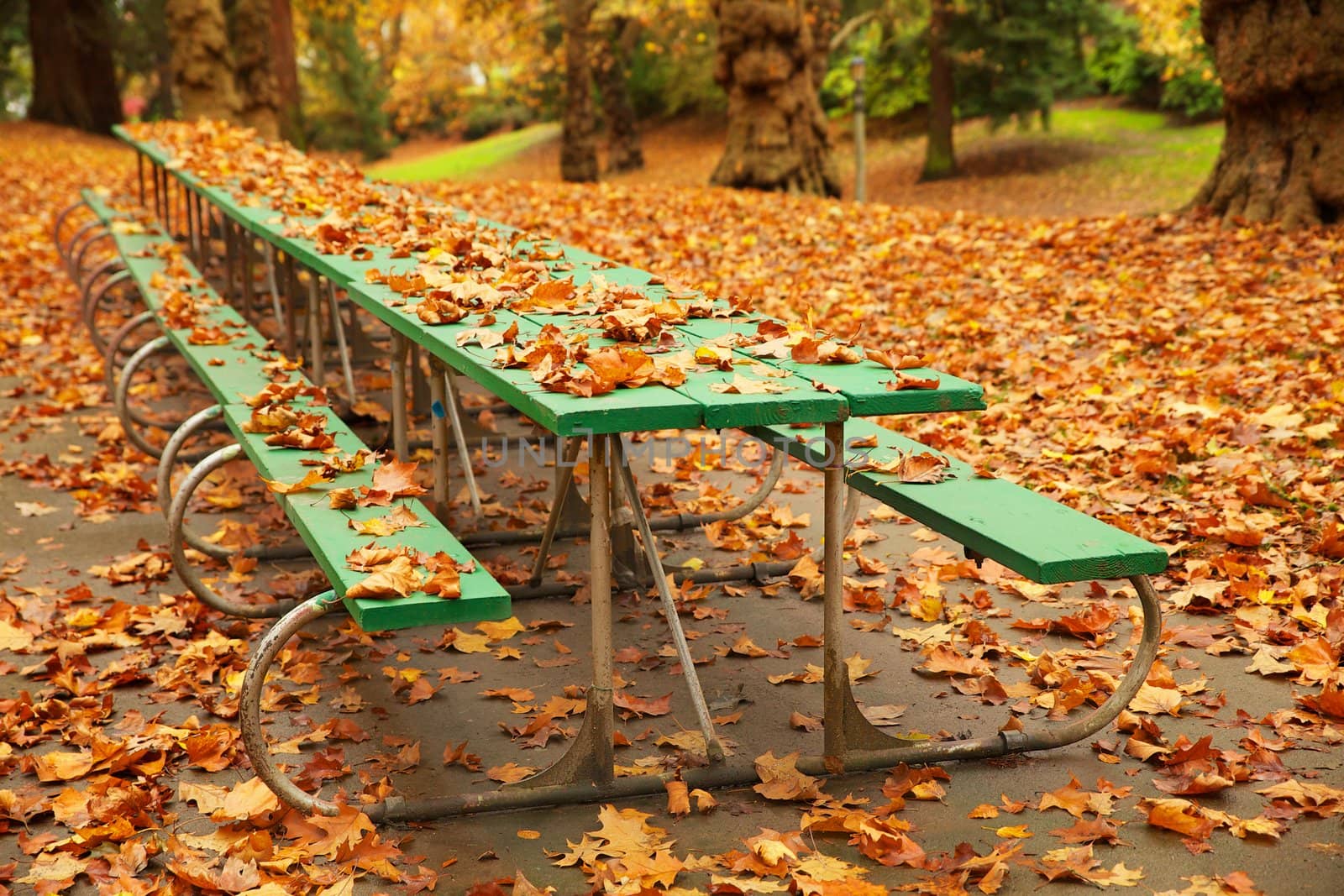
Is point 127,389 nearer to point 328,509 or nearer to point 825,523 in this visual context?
point 328,509

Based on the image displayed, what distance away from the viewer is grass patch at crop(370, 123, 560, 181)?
3150 centimetres

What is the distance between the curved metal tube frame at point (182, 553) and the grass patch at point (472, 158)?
25.9m

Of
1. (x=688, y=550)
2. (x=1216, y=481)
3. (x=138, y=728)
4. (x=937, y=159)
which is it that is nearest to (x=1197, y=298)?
(x=1216, y=481)

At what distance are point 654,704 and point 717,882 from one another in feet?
3.29

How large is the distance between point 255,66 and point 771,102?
654cm

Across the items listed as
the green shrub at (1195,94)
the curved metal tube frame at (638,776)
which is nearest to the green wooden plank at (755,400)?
the curved metal tube frame at (638,776)

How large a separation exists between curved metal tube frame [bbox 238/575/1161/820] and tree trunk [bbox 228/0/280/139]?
14.5m

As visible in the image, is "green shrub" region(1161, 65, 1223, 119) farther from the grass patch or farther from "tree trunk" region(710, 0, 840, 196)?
the grass patch

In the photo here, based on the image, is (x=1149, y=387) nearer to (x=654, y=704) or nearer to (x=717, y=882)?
(x=654, y=704)

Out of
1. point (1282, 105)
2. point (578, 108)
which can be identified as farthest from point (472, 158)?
point (1282, 105)

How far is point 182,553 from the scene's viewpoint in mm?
4441

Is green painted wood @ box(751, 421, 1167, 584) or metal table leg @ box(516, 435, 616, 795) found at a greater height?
green painted wood @ box(751, 421, 1167, 584)

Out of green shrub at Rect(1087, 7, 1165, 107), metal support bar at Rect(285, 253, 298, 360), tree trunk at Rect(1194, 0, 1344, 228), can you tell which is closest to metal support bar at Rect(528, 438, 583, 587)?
metal support bar at Rect(285, 253, 298, 360)

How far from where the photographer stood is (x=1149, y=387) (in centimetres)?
640
